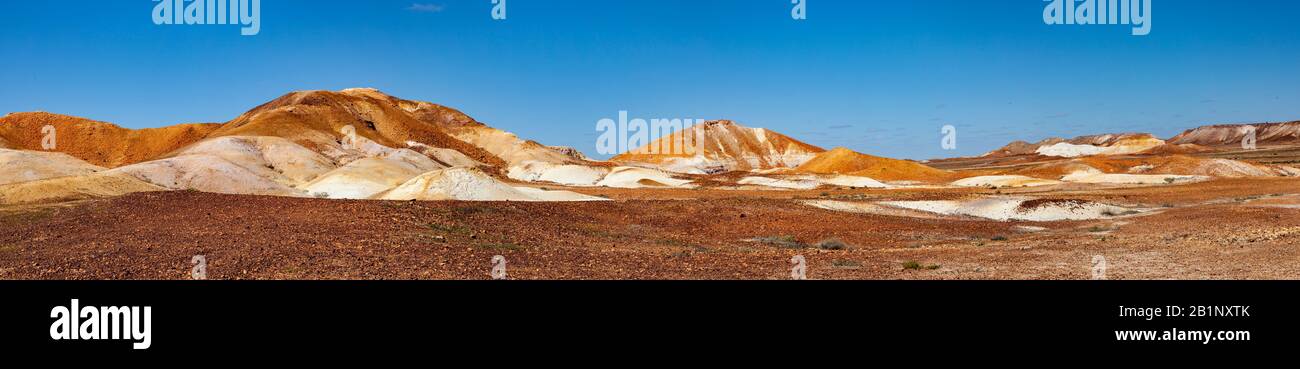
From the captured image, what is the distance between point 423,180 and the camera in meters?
44.3

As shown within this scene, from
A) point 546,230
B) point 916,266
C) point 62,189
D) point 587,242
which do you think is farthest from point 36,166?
point 916,266

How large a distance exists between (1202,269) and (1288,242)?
226 inches

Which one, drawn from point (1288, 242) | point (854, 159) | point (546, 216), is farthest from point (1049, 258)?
point (854, 159)

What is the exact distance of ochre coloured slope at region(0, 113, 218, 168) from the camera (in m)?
78.4

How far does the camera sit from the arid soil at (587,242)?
17.2 m

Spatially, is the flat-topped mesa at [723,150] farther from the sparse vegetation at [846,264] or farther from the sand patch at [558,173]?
the sparse vegetation at [846,264]

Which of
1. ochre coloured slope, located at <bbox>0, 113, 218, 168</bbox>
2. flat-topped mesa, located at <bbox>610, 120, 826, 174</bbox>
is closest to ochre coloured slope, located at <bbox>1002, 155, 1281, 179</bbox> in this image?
flat-topped mesa, located at <bbox>610, 120, 826, 174</bbox>

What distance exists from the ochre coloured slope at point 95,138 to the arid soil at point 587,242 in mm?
57497

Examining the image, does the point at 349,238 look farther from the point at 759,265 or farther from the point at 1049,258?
the point at 1049,258

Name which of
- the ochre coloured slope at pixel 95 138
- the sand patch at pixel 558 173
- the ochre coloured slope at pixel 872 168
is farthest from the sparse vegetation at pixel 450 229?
the ochre coloured slope at pixel 872 168

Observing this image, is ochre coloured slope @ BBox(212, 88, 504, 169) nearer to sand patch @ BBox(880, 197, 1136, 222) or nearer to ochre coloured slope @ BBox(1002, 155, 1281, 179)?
sand patch @ BBox(880, 197, 1136, 222)

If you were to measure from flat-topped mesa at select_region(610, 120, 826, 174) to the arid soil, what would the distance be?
94.4 metres

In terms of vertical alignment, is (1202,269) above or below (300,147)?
below

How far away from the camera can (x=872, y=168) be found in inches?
4035
